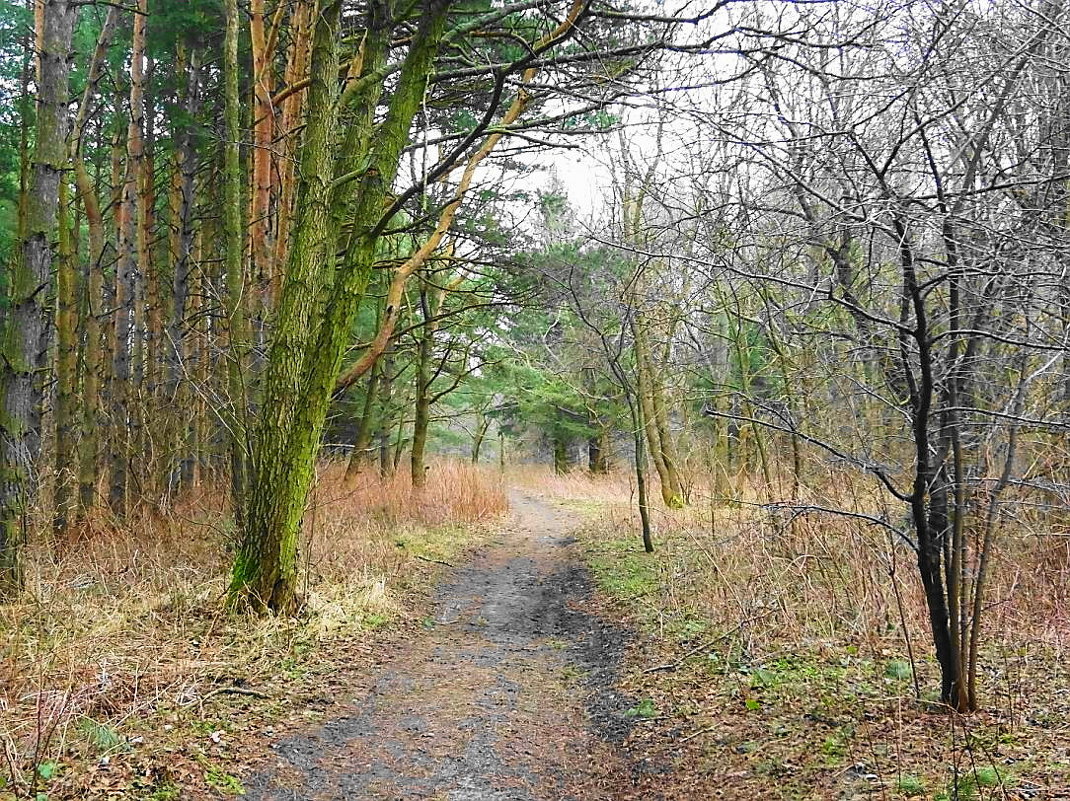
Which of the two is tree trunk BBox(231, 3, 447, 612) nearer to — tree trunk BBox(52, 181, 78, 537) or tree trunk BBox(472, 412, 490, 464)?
tree trunk BBox(52, 181, 78, 537)

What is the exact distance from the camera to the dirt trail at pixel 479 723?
391 centimetres

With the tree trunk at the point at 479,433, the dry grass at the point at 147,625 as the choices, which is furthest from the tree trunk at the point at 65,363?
the tree trunk at the point at 479,433

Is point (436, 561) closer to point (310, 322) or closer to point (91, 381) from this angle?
point (310, 322)

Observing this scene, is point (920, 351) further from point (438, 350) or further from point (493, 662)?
point (438, 350)

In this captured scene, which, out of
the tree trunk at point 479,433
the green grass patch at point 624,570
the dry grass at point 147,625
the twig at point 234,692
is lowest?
the green grass patch at point 624,570

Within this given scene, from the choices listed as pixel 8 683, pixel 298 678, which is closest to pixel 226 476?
pixel 298 678

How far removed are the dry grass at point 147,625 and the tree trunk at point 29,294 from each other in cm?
41

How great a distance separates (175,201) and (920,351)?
44.9 feet

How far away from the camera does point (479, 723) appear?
189 inches

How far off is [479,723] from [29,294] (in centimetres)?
449

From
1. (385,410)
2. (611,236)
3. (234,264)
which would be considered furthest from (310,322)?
(385,410)

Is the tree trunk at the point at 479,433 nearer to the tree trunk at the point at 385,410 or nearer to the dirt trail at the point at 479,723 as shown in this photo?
the tree trunk at the point at 385,410

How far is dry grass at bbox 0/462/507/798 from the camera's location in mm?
3730

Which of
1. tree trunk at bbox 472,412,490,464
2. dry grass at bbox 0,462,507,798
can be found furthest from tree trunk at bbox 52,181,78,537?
tree trunk at bbox 472,412,490,464
